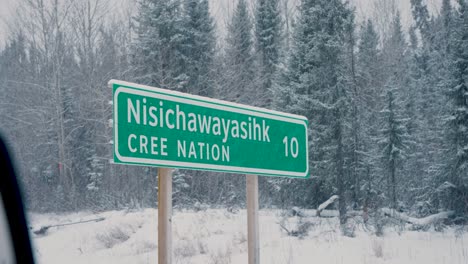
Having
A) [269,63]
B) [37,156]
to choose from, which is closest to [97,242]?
[37,156]

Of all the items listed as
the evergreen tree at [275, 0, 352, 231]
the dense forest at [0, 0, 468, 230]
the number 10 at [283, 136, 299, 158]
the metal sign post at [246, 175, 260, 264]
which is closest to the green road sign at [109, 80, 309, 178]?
the number 10 at [283, 136, 299, 158]

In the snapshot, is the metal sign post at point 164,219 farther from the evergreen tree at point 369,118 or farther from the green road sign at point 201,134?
the evergreen tree at point 369,118

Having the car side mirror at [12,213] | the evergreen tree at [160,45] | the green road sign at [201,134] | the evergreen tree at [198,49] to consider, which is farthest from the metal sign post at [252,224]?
the evergreen tree at [198,49]

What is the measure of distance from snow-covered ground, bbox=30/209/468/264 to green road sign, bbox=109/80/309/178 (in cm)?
519

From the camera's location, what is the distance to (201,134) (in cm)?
426

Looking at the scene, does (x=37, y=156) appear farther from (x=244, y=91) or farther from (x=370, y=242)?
(x=370, y=242)

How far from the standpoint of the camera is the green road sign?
3.65 metres

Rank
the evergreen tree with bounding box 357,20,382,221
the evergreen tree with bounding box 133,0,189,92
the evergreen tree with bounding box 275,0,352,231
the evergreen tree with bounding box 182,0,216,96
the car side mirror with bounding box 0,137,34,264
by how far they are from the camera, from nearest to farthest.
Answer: the car side mirror with bounding box 0,137,34,264, the evergreen tree with bounding box 275,0,352,231, the evergreen tree with bounding box 357,20,382,221, the evergreen tree with bounding box 133,0,189,92, the evergreen tree with bounding box 182,0,216,96

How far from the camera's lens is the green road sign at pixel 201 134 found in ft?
12.0

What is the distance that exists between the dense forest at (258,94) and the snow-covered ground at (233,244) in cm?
560

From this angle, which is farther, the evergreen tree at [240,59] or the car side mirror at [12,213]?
the evergreen tree at [240,59]

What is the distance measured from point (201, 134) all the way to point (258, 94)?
100ft

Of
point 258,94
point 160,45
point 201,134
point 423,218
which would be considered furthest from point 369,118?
point 201,134

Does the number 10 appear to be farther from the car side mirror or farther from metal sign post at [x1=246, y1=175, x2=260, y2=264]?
the car side mirror
